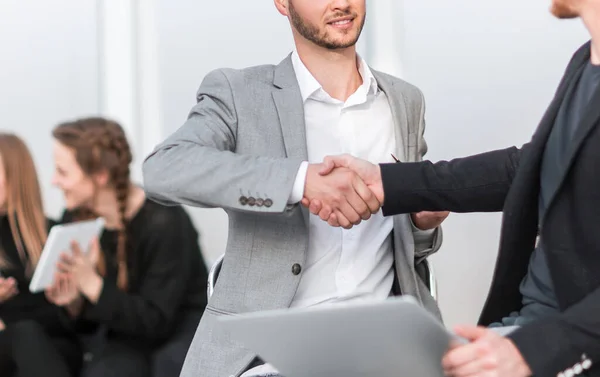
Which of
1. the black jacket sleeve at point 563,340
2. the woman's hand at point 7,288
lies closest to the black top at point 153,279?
the woman's hand at point 7,288

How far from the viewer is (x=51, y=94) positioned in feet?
15.5

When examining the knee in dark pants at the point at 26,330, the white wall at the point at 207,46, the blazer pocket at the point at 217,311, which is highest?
the white wall at the point at 207,46

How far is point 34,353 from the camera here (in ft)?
11.8

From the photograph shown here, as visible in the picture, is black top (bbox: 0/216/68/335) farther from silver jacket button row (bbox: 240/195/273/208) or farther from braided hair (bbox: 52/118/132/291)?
silver jacket button row (bbox: 240/195/273/208)

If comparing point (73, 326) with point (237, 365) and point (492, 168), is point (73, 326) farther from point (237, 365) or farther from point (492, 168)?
point (492, 168)

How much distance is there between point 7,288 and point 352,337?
2.70m

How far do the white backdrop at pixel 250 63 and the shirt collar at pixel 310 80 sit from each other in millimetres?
1496

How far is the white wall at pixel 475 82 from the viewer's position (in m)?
3.77

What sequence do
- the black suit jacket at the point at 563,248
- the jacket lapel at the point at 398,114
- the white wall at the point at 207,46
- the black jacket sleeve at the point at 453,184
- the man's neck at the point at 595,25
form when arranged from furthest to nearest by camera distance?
the white wall at the point at 207,46, the jacket lapel at the point at 398,114, the black jacket sleeve at the point at 453,184, the man's neck at the point at 595,25, the black suit jacket at the point at 563,248

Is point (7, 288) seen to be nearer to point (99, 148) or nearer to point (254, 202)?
point (99, 148)

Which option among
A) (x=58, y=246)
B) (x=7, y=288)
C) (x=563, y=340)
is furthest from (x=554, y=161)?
(x=7, y=288)

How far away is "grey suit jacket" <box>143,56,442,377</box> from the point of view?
205 centimetres

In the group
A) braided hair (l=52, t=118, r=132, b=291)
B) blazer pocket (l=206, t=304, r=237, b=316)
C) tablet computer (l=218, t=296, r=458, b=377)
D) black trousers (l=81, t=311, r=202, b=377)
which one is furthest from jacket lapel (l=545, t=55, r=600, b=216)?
braided hair (l=52, t=118, r=132, b=291)

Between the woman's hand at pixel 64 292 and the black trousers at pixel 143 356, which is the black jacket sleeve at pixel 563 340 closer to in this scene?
the black trousers at pixel 143 356
